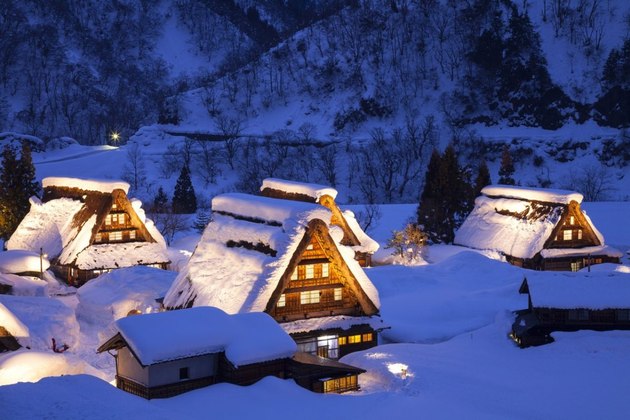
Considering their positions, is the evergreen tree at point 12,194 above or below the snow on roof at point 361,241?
above

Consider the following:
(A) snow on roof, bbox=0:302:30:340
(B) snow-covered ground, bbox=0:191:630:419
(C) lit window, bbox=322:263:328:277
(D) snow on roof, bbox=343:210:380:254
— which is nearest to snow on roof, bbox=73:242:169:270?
(B) snow-covered ground, bbox=0:191:630:419

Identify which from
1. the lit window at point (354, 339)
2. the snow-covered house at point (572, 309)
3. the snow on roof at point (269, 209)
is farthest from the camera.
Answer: the snow-covered house at point (572, 309)

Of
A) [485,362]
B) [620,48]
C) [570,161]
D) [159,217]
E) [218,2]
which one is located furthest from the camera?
[218,2]

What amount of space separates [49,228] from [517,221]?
25530 mm

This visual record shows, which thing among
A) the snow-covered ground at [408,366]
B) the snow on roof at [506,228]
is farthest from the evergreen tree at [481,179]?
the snow-covered ground at [408,366]

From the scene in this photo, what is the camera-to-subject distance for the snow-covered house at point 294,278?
22.7m

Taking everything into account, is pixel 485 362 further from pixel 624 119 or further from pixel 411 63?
pixel 411 63

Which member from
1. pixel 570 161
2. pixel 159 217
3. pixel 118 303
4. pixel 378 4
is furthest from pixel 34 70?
pixel 118 303

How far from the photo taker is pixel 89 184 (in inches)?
1465

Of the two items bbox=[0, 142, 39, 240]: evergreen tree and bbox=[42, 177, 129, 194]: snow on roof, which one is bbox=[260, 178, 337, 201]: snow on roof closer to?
bbox=[42, 177, 129, 194]: snow on roof

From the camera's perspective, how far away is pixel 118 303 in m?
29.3

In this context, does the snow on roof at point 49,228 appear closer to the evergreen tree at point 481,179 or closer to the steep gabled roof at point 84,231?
the steep gabled roof at point 84,231

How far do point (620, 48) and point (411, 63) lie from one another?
73.5ft

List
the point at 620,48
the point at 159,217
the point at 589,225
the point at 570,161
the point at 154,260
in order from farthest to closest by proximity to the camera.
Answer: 1. the point at 620,48
2. the point at 570,161
3. the point at 159,217
4. the point at 589,225
5. the point at 154,260
